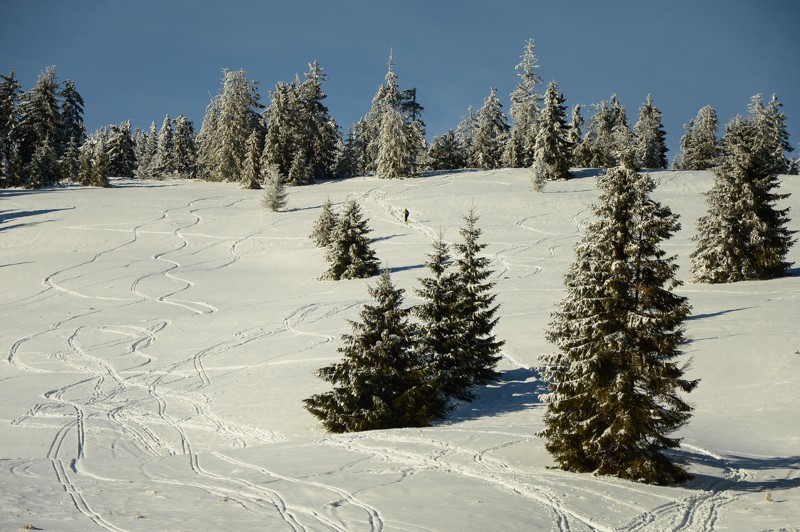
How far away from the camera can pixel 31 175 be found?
72.1 metres

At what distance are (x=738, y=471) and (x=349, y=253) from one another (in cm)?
2984

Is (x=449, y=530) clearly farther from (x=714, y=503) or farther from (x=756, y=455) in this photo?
(x=756, y=455)

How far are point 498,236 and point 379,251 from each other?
382 inches

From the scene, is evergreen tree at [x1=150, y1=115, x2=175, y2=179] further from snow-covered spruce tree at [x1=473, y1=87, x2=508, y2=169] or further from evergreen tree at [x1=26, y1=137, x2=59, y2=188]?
snow-covered spruce tree at [x1=473, y1=87, x2=508, y2=169]

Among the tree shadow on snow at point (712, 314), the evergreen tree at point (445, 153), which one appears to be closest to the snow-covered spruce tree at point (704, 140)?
the evergreen tree at point (445, 153)

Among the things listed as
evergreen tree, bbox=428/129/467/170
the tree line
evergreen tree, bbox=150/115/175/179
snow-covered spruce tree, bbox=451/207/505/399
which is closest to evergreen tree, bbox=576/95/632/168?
the tree line

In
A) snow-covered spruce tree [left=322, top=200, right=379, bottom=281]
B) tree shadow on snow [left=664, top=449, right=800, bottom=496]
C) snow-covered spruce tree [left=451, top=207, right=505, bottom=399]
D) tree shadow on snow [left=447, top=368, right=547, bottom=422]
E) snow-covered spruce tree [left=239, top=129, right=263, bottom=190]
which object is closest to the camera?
tree shadow on snow [left=664, top=449, right=800, bottom=496]

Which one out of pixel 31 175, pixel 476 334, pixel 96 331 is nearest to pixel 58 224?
pixel 31 175

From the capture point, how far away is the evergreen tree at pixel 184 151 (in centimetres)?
9925

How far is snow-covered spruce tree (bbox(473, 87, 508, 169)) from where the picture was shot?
Answer: 9281 centimetres

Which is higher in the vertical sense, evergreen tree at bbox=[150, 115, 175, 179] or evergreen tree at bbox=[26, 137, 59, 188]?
evergreen tree at bbox=[150, 115, 175, 179]

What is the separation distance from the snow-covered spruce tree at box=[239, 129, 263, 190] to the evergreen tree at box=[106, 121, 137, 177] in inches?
1140

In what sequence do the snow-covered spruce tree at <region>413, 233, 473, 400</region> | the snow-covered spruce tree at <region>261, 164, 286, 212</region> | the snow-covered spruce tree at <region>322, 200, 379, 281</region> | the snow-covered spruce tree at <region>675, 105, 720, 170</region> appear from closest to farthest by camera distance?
the snow-covered spruce tree at <region>413, 233, 473, 400</region> < the snow-covered spruce tree at <region>322, 200, 379, 281</region> < the snow-covered spruce tree at <region>261, 164, 286, 212</region> < the snow-covered spruce tree at <region>675, 105, 720, 170</region>

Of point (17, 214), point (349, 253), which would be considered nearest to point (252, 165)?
point (17, 214)
